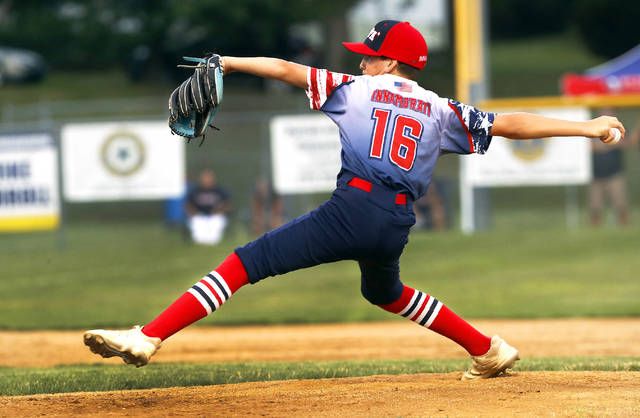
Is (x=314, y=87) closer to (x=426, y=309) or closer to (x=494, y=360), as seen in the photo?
(x=426, y=309)

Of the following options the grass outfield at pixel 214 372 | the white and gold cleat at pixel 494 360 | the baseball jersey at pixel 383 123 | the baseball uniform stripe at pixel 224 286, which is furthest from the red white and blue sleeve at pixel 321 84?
the grass outfield at pixel 214 372

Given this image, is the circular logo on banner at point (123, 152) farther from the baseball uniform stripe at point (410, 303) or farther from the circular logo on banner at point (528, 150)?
the baseball uniform stripe at point (410, 303)

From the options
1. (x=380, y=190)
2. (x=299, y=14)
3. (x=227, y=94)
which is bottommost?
(x=380, y=190)

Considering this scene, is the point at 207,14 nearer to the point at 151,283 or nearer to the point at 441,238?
the point at 441,238

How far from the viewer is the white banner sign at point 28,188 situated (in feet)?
55.7

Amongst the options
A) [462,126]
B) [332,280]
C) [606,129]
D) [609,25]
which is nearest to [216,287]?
[462,126]

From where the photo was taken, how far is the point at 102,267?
53.6 feet

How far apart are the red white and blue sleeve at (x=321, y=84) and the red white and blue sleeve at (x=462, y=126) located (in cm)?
52

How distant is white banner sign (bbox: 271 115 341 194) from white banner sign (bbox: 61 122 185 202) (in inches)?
59.7

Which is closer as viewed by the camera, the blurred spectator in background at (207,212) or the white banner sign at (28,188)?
the white banner sign at (28,188)

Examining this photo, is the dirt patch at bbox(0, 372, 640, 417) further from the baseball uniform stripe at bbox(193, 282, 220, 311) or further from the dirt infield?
the baseball uniform stripe at bbox(193, 282, 220, 311)

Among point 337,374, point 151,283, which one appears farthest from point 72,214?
point 337,374

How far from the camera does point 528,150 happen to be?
17.0m

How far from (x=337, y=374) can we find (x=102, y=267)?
32.4 feet
